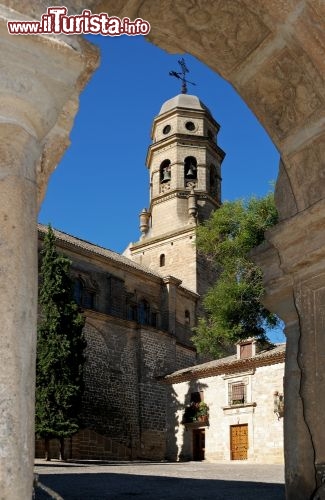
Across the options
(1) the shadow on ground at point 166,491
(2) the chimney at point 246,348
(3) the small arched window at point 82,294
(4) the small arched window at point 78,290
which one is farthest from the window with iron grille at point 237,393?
(1) the shadow on ground at point 166,491

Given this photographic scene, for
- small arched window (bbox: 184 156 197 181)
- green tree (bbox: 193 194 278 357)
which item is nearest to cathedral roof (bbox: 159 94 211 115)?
small arched window (bbox: 184 156 197 181)

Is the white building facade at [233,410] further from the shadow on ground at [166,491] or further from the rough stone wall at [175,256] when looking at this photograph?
the shadow on ground at [166,491]

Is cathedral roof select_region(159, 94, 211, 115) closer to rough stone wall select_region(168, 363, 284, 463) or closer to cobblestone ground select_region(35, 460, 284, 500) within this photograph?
rough stone wall select_region(168, 363, 284, 463)

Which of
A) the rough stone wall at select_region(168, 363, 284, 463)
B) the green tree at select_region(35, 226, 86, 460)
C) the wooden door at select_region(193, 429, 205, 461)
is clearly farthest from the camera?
the wooden door at select_region(193, 429, 205, 461)

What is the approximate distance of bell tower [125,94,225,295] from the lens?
40.5 metres

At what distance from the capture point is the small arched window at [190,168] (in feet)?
143

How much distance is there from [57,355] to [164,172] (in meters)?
21.9

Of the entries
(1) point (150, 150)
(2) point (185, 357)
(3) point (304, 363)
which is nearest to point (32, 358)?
(3) point (304, 363)

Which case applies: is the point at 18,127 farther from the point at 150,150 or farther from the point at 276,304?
the point at 150,150

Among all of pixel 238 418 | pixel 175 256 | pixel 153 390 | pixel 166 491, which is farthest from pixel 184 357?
pixel 166 491

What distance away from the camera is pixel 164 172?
145ft

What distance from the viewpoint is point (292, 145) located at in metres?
5.00

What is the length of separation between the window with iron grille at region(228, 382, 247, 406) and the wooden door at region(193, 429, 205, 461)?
2.34 meters

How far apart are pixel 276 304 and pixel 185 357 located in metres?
32.2
